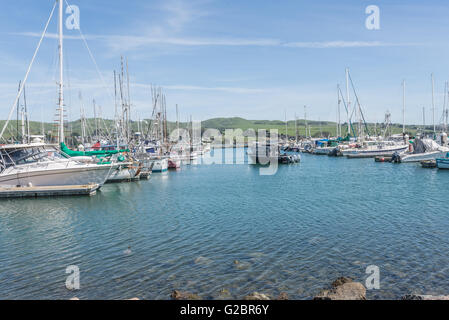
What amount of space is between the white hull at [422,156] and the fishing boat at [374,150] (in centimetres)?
1515

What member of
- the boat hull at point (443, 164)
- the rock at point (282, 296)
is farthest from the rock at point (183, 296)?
the boat hull at point (443, 164)

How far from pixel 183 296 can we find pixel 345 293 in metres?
5.68

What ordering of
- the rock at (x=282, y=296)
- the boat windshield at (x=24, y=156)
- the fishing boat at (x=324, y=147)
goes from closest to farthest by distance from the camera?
the rock at (x=282, y=296) → the boat windshield at (x=24, y=156) → the fishing boat at (x=324, y=147)

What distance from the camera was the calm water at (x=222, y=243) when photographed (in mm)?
14141

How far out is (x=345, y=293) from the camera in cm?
1209

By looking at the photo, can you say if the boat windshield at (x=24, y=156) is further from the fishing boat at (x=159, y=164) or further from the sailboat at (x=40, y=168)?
the fishing boat at (x=159, y=164)

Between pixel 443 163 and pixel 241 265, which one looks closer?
pixel 241 265

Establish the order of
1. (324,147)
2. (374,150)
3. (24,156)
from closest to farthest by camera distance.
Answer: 1. (24,156)
2. (374,150)
3. (324,147)

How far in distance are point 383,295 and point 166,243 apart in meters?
11.4

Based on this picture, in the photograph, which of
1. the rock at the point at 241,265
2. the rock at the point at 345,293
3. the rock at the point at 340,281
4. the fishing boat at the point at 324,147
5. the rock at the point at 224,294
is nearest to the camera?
the rock at the point at 345,293

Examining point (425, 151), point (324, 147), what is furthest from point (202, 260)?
point (324, 147)

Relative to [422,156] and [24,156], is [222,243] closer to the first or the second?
[24,156]

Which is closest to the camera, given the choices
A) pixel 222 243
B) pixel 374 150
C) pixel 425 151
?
pixel 222 243
